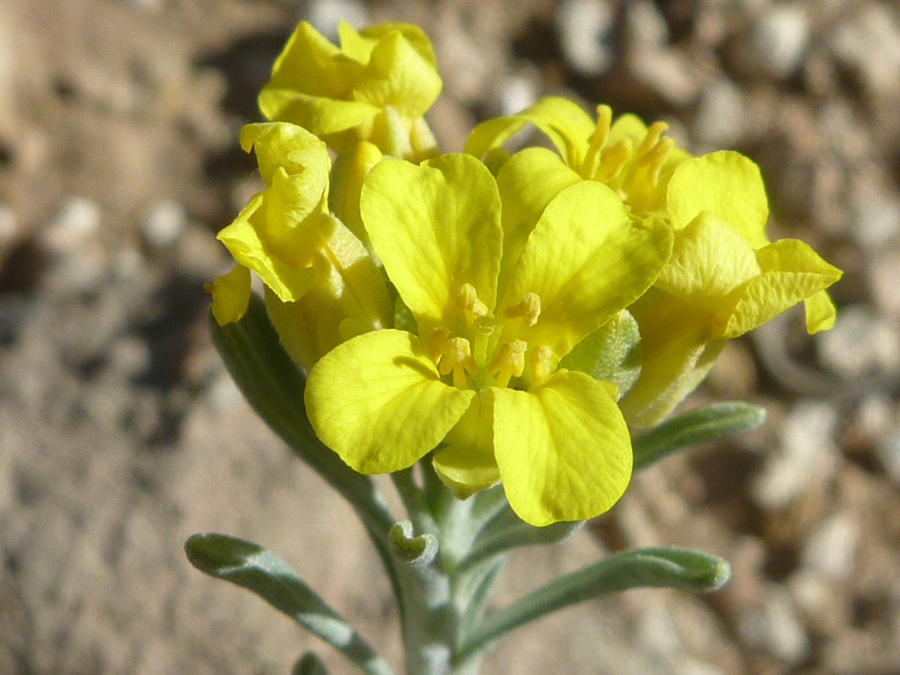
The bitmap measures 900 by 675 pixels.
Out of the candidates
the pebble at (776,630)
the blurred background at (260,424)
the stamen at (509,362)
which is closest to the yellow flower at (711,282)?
the stamen at (509,362)

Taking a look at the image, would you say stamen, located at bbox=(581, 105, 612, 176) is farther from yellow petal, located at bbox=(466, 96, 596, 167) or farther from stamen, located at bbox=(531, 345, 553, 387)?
stamen, located at bbox=(531, 345, 553, 387)

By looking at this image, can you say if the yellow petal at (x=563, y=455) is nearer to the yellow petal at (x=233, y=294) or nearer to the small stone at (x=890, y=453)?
the yellow petal at (x=233, y=294)

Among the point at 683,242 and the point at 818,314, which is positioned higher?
the point at 683,242

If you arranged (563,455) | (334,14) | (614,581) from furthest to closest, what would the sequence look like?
1. (334,14)
2. (614,581)
3. (563,455)

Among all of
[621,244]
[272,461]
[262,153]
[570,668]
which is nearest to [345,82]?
[262,153]

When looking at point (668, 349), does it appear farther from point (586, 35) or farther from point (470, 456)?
point (586, 35)

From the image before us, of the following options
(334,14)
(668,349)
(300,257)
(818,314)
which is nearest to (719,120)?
(334,14)

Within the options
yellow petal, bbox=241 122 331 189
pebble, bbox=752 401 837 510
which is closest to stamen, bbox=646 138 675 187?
yellow petal, bbox=241 122 331 189
